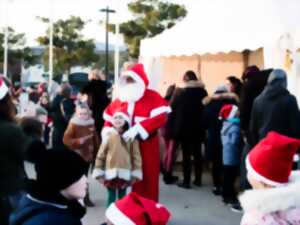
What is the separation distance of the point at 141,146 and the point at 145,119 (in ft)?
1.00

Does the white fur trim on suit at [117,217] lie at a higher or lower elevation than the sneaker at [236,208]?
higher

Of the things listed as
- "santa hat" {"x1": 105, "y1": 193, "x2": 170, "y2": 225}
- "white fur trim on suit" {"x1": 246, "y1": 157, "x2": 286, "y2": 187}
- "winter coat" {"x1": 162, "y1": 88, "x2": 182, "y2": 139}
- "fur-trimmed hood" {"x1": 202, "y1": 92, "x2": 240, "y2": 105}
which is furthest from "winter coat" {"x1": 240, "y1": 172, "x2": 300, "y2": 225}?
"winter coat" {"x1": 162, "y1": 88, "x2": 182, "y2": 139}

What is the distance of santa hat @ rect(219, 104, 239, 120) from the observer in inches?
316

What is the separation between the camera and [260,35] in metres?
8.30

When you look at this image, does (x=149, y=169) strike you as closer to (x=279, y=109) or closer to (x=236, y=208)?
(x=279, y=109)

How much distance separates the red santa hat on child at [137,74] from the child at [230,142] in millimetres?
1581

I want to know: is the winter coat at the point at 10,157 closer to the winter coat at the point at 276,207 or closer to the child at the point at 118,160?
the winter coat at the point at 276,207

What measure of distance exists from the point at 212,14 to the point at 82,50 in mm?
28230

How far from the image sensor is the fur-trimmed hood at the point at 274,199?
10.3ft

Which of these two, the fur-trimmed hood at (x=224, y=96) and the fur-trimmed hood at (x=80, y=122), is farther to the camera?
the fur-trimmed hood at (x=224, y=96)

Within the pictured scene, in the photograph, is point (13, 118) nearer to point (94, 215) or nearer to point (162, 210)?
point (162, 210)

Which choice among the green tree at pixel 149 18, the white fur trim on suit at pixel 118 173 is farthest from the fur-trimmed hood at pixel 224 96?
the green tree at pixel 149 18

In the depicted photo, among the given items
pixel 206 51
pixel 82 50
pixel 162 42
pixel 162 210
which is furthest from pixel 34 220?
pixel 82 50

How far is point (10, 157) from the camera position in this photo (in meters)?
4.20
